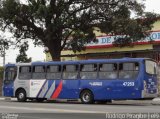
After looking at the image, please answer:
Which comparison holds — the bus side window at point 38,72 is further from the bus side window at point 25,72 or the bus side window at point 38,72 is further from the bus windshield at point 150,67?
the bus windshield at point 150,67

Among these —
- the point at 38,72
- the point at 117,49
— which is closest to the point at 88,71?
the point at 38,72

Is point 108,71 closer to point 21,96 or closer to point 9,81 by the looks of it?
point 21,96

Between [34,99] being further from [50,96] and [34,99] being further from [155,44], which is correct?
[155,44]

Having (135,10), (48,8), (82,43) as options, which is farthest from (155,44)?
(48,8)

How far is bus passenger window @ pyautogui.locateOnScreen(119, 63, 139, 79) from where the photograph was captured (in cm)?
2970

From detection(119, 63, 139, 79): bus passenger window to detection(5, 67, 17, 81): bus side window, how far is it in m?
8.90

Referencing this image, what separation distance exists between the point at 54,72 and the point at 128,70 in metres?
5.83

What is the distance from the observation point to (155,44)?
4162 cm

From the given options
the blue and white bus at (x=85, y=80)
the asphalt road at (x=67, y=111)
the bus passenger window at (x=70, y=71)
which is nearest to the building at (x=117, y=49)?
the blue and white bus at (x=85, y=80)

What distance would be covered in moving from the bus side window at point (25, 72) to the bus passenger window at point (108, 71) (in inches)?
237

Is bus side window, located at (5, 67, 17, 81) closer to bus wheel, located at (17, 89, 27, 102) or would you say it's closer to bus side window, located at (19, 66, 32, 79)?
bus side window, located at (19, 66, 32, 79)

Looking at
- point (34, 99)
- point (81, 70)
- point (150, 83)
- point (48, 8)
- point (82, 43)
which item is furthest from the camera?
point (82, 43)

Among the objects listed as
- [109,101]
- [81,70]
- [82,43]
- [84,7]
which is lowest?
[109,101]

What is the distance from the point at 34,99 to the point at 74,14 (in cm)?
869
